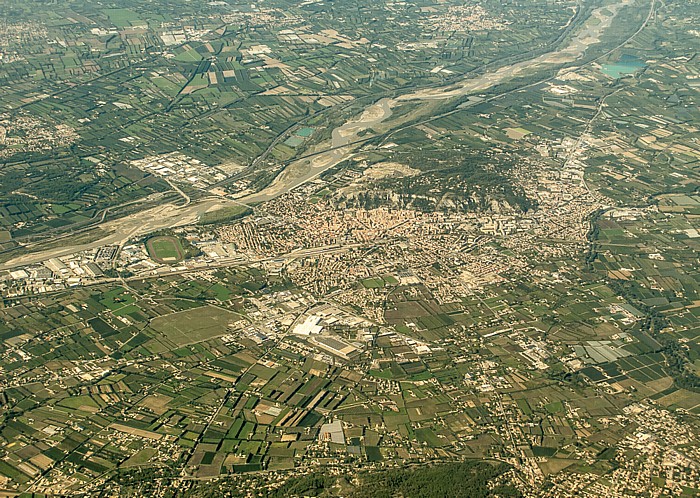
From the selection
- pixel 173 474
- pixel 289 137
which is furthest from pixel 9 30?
pixel 173 474

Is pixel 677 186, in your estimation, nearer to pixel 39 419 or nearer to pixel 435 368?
pixel 435 368

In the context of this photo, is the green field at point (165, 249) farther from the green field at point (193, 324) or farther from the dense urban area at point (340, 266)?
the green field at point (193, 324)

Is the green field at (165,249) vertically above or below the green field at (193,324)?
below

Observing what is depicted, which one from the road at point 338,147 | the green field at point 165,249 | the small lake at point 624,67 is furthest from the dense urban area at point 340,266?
the small lake at point 624,67

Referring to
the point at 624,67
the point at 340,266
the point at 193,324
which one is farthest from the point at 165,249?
the point at 624,67

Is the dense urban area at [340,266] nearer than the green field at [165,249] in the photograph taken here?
Yes
